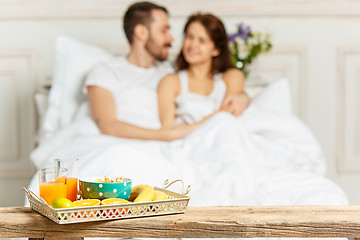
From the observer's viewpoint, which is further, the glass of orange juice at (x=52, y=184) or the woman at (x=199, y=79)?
the woman at (x=199, y=79)

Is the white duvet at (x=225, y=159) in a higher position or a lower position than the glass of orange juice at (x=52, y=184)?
lower

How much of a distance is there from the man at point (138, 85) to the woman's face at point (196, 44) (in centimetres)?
15

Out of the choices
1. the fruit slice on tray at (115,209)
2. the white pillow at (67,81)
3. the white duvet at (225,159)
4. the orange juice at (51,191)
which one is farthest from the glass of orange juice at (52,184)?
the white pillow at (67,81)

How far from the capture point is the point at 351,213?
40.8 inches

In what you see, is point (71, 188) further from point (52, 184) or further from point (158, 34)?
point (158, 34)

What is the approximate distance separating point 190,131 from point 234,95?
30 cm

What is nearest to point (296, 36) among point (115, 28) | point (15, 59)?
point (115, 28)

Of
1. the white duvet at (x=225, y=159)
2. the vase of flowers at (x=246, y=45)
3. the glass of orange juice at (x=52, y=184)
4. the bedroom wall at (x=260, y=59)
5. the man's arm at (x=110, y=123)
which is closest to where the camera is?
the glass of orange juice at (x=52, y=184)

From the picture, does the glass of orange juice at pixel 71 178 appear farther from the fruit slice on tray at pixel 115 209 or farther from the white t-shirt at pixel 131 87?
the white t-shirt at pixel 131 87

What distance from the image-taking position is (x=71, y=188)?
1.06 metres

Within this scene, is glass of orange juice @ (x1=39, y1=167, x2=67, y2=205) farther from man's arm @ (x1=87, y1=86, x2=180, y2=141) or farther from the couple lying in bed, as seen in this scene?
man's arm @ (x1=87, y1=86, x2=180, y2=141)

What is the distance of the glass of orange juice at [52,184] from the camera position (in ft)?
3.40

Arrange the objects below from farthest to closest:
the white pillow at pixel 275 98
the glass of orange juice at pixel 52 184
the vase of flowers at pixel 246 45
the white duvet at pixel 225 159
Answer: the vase of flowers at pixel 246 45
the white pillow at pixel 275 98
the white duvet at pixel 225 159
the glass of orange juice at pixel 52 184

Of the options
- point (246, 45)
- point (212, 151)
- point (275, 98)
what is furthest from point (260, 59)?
point (212, 151)
